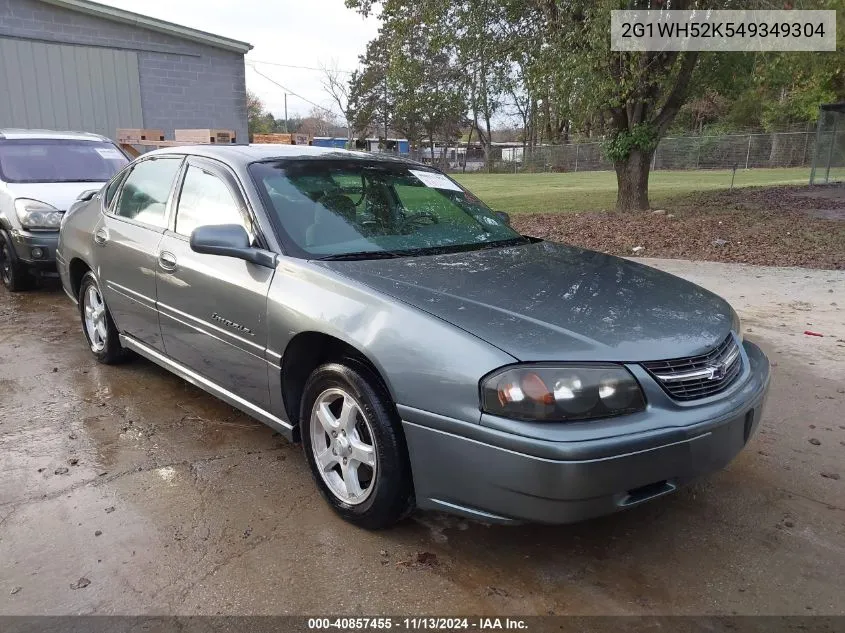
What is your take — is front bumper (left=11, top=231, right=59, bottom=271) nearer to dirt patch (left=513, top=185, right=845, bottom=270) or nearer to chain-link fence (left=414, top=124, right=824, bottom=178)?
dirt patch (left=513, top=185, right=845, bottom=270)

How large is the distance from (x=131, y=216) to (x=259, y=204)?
1490 millimetres

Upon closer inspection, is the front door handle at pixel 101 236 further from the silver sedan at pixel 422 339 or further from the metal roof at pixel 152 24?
the metal roof at pixel 152 24

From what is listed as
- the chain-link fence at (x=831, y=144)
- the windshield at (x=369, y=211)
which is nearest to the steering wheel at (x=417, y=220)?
the windshield at (x=369, y=211)

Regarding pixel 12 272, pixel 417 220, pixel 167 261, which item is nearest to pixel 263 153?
pixel 167 261

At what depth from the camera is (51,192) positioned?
7.35m

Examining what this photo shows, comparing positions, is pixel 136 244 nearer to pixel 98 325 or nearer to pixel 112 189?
pixel 112 189

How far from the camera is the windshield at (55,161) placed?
768 cm

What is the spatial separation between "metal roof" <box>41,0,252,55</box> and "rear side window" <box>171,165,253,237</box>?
12.2 m

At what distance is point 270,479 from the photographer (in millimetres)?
3305

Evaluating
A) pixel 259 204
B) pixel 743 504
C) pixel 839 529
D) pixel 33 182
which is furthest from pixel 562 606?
pixel 33 182

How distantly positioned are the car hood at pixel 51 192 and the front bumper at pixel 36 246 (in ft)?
1.39

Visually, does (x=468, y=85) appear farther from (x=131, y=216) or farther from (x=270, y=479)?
(x=270, y=479)

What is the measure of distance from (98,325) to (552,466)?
4007mm

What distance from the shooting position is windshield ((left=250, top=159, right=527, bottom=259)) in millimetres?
3240
